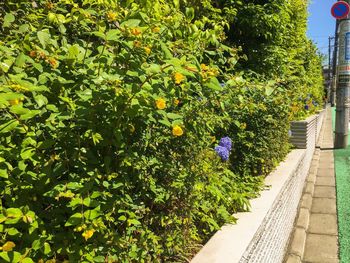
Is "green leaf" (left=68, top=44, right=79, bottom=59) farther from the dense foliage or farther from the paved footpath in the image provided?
the paved footpath

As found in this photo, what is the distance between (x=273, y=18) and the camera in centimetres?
530

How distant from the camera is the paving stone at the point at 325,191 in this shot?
537 centimetres

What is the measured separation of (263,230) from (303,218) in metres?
2.15

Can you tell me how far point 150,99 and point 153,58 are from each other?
43 cm

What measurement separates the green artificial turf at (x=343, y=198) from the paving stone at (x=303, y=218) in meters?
0.35

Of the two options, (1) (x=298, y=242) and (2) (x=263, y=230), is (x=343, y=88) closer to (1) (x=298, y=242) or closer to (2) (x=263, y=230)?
(1) (x=298, y=242)

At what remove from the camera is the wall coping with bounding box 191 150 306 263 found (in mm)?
1927

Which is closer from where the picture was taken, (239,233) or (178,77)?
(178,77)

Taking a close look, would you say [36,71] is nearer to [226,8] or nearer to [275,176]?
[275,176]

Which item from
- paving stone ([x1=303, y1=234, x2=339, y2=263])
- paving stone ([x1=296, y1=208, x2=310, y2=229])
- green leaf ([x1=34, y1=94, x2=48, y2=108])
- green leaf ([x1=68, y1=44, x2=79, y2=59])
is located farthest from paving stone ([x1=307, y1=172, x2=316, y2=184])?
green leaf ([x1=34, y1=94, x2=48, y2=108])

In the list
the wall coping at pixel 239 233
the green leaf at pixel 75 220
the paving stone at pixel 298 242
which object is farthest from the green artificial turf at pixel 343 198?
the green leaf at pixel 75 220

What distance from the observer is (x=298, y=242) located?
372 centimetres

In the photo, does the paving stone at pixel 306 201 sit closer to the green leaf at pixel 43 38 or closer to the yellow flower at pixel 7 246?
the green leaf at pixel 43 38

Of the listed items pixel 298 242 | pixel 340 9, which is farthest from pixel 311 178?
pixel 340 9
